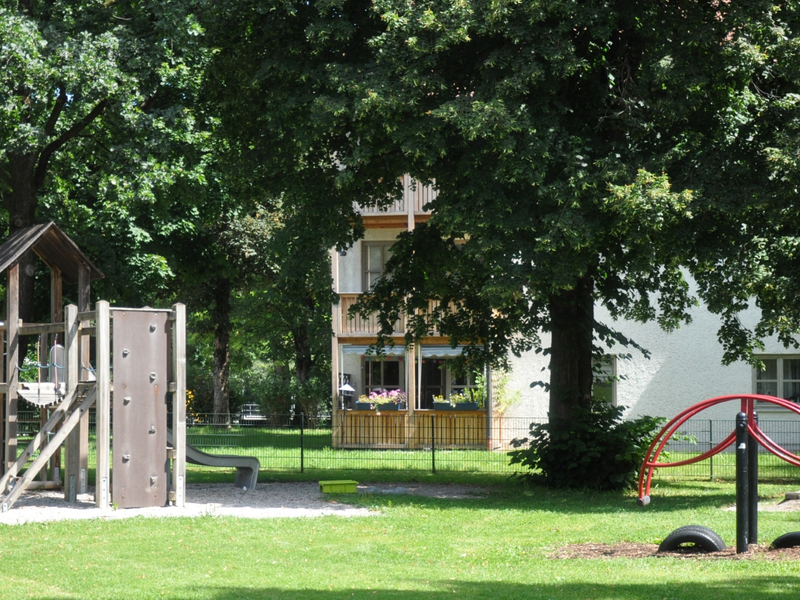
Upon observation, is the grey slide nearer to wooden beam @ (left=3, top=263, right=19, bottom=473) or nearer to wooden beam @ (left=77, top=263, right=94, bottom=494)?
wooden beam @ (left=77, top=263, right=94, bottom=494)

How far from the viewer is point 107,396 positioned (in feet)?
45.1

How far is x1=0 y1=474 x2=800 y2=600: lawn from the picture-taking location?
8.08 meters

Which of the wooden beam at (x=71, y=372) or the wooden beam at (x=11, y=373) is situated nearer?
the wooden beam at (x=71, y=372)

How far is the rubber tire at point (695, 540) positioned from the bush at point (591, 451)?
7.08 m

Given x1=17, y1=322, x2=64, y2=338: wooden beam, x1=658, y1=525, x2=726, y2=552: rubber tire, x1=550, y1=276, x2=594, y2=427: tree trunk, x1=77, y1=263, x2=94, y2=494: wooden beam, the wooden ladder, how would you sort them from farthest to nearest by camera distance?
x1=550, y1=276, x2=594, y2=427: tree trunk
x1=17, y1=322, x2=64, y2=338: wooden beam
x1=77, y1=263, x2=94, y2=494: wooden beam
the wooden ladder
x1=658, y1=525, x2=726, y2=552: rubber tire

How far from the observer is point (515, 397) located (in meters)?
29.5

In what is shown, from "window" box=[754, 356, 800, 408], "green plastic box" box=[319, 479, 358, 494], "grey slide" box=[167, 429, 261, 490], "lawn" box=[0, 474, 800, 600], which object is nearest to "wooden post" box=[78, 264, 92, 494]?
"grey slide" box=[167, 429, 261, 490]

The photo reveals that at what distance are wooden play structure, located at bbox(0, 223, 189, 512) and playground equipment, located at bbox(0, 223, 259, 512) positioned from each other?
14 millimetres

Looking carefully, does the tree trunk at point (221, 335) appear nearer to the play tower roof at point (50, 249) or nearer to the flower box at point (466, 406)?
the flower box at point (466, 406)

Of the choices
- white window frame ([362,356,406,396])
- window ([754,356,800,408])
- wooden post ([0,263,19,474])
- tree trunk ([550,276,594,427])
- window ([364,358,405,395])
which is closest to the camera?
wooden post ([0,263,19,474])

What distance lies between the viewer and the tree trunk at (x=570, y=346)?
17.9 m

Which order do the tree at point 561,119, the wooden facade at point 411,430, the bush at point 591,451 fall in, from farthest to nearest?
the wooden facade at point 411,430 < the bush at point 591,451 < the tree at point 561,119

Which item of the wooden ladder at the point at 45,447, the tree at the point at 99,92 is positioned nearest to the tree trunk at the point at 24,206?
the tree at the point at 99,92

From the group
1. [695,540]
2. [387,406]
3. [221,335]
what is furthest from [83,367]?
[221,335]
